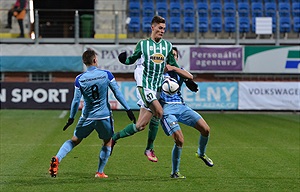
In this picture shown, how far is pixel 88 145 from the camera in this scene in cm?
1548

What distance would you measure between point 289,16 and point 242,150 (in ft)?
58.0

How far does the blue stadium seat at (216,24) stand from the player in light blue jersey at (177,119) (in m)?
20.1

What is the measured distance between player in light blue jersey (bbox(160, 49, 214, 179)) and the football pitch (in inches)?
16.7

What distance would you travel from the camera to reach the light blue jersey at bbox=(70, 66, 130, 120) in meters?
9.75

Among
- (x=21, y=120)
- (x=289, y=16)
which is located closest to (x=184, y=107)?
(x=21, y=120)

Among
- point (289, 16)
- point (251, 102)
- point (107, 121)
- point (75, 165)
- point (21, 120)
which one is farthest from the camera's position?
point (289, 16)

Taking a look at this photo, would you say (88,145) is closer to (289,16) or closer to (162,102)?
(162,102)

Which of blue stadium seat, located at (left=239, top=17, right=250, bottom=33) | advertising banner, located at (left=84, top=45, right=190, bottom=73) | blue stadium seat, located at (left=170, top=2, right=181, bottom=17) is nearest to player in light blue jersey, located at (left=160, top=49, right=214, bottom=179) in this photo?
advertising banner, located at (left=84, top=45, right=190, bottom=73)

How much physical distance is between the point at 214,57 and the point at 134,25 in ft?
13.1

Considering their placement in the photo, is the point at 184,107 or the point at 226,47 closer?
the point at 184,107

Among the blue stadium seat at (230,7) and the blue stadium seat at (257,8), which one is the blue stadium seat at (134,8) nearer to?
the blue stadium seat at (230,7)

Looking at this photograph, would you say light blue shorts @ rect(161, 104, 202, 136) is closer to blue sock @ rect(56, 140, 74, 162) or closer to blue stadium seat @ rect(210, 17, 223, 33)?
blue sock @ rect(56, 140, 74, 162)

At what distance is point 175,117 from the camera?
33.4 ft

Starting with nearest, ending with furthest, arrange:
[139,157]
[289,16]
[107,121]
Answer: [107,121], [139,157], [289,16]
